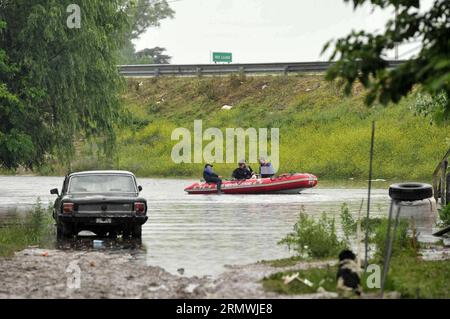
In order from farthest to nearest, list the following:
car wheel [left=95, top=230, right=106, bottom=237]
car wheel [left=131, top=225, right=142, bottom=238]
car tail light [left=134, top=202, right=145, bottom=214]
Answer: car wheel [left=95, top=230, right=106, bottom=237], car wheel [left=131, top=225, right=142, bottom=238], car tail light [left=134, top=202, right=145, bottom=214]

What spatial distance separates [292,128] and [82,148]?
38.4ft

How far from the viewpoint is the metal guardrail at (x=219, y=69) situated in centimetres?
6538

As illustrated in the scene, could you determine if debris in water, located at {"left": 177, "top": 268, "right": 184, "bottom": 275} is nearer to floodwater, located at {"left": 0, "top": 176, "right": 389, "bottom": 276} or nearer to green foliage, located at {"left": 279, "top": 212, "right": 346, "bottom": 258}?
floodwater, located at {"left": 0, "top": 176, "right": 389, "bottom": 276}

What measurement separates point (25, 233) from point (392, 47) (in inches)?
539

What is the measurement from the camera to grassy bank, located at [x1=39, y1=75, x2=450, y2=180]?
55.9 m

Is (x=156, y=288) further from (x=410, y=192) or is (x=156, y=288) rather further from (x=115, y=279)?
(x=410, y=192)

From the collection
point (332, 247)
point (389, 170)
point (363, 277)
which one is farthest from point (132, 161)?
point (363, 277)

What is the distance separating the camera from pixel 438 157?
54.2 meters

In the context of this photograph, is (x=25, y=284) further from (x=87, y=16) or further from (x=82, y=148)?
(x=82, y=148)

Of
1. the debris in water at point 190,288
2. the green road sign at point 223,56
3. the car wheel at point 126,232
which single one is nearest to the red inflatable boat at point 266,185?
the car wheel at point 126,232

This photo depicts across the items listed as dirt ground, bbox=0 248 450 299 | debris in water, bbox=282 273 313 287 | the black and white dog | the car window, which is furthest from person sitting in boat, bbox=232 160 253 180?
the black and white dog

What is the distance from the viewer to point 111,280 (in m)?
18.1

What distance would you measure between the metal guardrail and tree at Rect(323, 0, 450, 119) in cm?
4647

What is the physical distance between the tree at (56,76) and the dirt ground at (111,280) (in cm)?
1383
